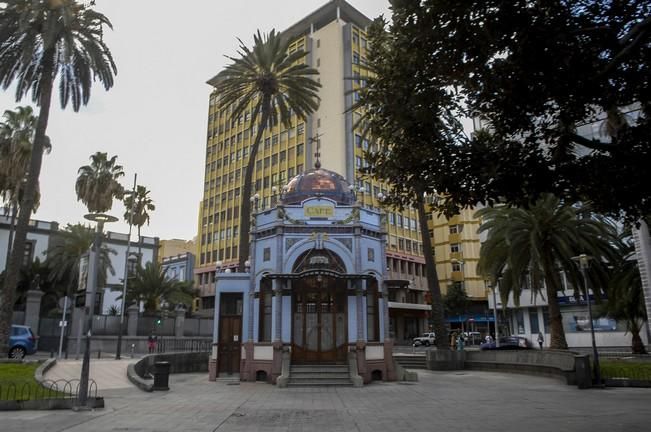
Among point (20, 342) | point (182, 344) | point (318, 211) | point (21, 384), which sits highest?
point (318, 211)

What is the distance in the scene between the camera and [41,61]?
26.4 metres

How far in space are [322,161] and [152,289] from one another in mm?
28089

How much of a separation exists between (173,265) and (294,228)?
60.9m

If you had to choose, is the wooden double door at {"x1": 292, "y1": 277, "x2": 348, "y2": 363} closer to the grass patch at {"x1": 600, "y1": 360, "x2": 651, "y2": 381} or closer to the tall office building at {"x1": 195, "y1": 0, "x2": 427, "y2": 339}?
the grass patch at {"x1": 600, "y1": 360, "x2": 651, "y2": 381}

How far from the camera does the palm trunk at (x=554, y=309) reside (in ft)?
80.3

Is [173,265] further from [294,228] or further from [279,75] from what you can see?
[294,228]

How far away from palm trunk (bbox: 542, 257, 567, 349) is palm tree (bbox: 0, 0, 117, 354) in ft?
87.0

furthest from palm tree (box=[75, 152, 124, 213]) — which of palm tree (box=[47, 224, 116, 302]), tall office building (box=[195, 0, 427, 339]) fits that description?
tall office building (box=[195, 0, 427, 339])

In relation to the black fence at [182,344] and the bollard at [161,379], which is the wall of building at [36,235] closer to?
the black fence at [182,344]

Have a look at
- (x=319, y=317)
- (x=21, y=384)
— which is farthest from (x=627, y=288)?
(x=21, y=384)

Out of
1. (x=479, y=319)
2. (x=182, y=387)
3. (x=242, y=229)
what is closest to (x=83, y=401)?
(x=182, y=387)

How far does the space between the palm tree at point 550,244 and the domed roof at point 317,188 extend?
27.4 feet

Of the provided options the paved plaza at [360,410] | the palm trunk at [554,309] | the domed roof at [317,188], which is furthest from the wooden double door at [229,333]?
the palm trunk at [554,309]

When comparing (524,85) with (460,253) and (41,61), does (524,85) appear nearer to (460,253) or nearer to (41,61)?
(41,61)
